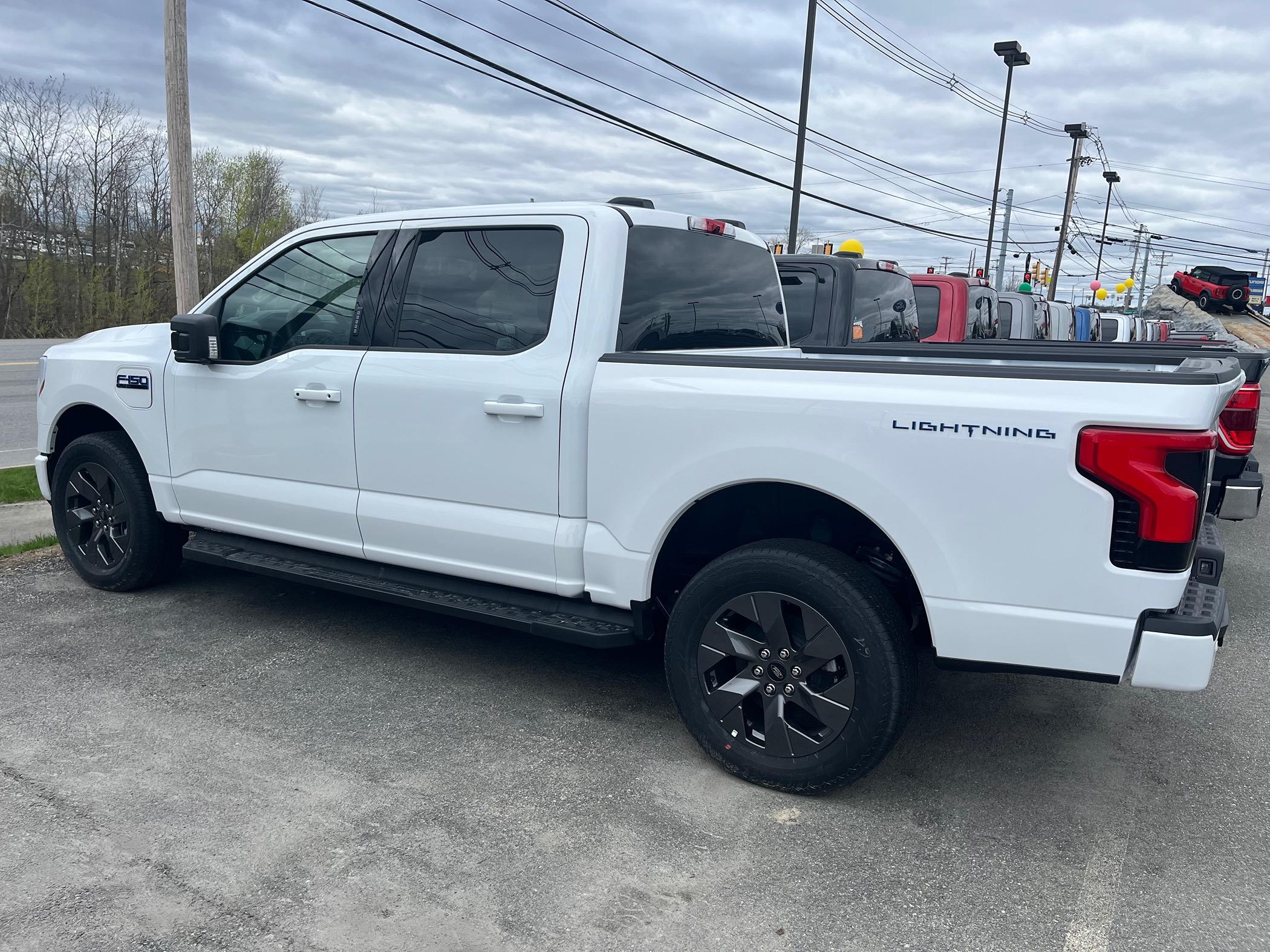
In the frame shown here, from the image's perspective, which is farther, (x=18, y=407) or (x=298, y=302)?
(x=18, y=407)

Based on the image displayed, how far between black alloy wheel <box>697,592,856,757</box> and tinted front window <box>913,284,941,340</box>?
9042 millimetres

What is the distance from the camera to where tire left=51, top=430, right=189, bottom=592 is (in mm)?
5145

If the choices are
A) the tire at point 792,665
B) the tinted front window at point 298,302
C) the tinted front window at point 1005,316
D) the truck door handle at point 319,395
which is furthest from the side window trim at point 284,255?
the tinted front window at point 1005,316

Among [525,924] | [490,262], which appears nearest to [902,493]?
[525,924]

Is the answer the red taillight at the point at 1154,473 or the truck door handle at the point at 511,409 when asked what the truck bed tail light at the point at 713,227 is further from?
the red taillight at the point at 1154,473

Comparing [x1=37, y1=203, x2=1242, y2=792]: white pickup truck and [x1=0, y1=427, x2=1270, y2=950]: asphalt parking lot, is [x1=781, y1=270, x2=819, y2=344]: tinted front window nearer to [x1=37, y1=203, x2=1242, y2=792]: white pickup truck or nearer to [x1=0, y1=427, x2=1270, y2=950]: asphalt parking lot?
[x1=37, y1=203, x2=1242, y2=792]: white pickup truck

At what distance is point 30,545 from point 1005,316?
15473 millimetres

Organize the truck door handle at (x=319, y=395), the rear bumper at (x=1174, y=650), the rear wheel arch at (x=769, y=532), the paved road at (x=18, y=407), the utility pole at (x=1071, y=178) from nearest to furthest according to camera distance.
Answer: the rear bumper at (x=1174, y=650) < the rear wheel arch at (x=769, y=532) < the truck door handle at (x=319, y=395) < the paved road at (x=18, y=407) < the utility pole at (x=1071, y=178)

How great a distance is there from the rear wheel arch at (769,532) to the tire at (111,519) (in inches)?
116

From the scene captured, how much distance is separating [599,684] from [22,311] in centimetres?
4603

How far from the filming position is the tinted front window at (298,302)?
4.41 m

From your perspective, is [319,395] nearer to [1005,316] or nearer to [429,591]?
[429,591]

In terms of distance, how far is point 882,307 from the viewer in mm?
8039

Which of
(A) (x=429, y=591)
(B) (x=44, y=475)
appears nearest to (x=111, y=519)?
(B) (x=44, y=475)
